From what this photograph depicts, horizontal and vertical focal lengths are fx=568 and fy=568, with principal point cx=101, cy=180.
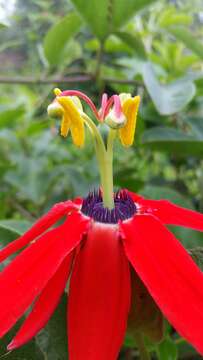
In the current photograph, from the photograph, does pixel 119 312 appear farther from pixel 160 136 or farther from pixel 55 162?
pixel 55 162

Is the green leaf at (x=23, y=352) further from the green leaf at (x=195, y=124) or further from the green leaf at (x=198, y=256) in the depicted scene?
the green leaf at (x=195, y=124)

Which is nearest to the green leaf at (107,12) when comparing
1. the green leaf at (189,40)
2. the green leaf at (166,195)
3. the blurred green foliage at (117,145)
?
the blurred green foliage at (117,145)

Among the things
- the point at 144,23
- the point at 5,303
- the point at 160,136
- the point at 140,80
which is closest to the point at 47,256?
the point at 5,303

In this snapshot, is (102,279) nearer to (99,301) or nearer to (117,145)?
(99,301)

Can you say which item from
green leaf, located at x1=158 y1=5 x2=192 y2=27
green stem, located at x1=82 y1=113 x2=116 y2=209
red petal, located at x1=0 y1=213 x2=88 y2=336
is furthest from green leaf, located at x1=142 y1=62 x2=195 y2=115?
green leaf, located at x1=158 y1=5 x2=192 y2=27

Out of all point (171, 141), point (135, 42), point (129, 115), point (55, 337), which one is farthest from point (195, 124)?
point (55, 337)

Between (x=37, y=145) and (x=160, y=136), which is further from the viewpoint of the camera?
(x=37, y=145)
